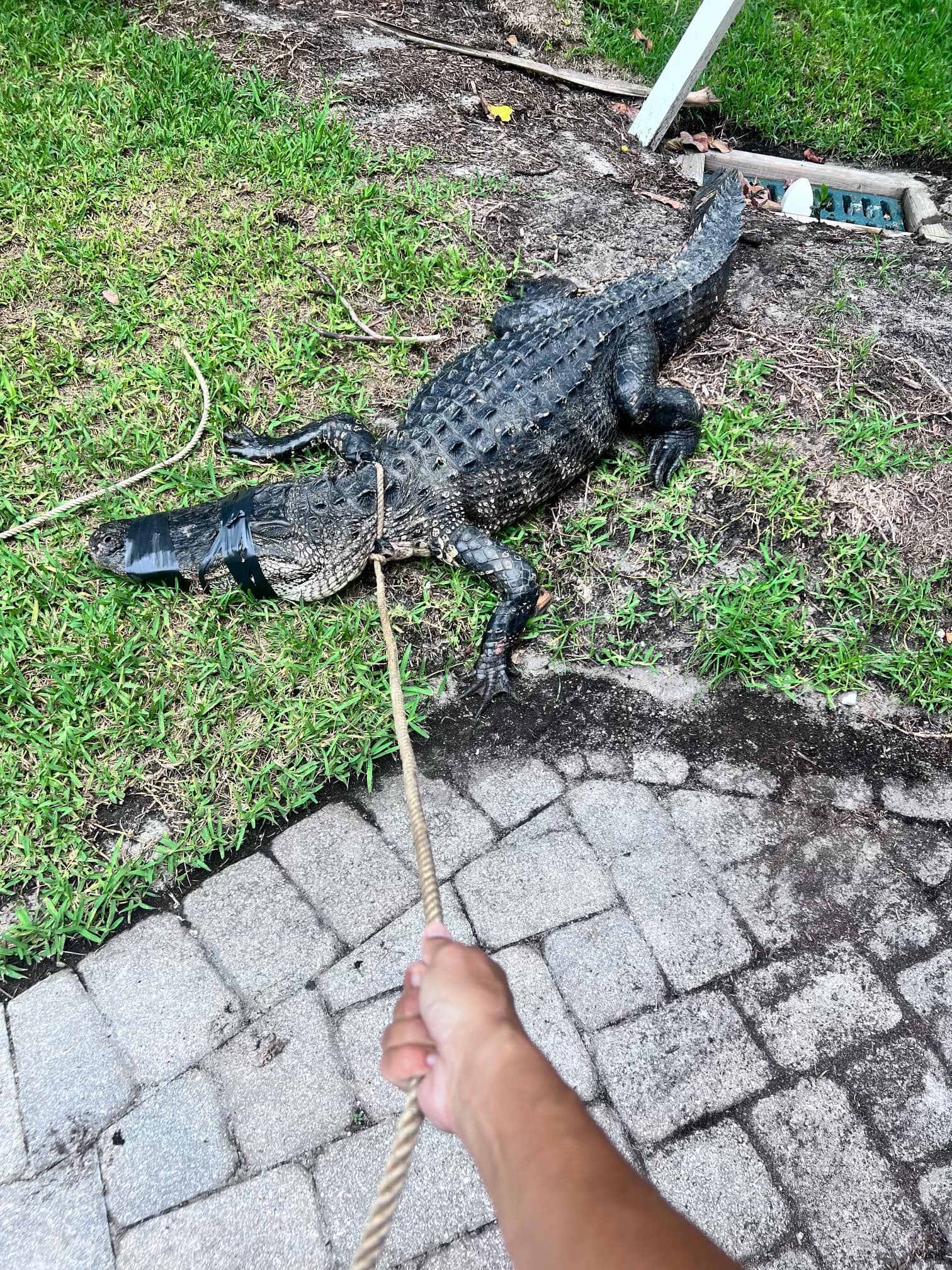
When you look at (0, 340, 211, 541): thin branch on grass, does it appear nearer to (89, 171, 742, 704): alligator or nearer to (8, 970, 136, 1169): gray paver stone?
(89, 171, 742, 704): alligator

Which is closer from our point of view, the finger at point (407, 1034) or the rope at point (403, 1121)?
the rope at point (403, 1121)

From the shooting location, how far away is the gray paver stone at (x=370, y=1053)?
6.77 ft

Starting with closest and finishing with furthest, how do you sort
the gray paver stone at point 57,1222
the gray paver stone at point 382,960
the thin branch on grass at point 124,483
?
the gray paver stone at point 57,1222
the gray paver stone at point 382,960
the thin branch on grass at point 124,483

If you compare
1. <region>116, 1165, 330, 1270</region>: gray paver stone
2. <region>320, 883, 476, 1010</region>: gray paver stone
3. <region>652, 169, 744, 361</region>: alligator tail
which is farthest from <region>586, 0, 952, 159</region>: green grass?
<region>116, 1165, 330, 1270</region>: gray paver stone

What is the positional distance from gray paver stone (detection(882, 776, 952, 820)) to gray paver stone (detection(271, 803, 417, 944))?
1611 mm

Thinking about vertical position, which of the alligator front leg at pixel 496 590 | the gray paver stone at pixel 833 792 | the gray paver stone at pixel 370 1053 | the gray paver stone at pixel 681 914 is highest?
the alligator front leg at pixel 496 590

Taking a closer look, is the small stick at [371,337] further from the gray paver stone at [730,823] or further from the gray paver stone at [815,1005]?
the gray paver stone at [815,1005]

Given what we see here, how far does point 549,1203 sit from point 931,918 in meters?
2.06

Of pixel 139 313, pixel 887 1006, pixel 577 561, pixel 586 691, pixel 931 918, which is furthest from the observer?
pixel 139 313

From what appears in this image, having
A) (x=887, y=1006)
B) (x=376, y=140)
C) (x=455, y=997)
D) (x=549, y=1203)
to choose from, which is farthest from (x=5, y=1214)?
(x=376, y=140)

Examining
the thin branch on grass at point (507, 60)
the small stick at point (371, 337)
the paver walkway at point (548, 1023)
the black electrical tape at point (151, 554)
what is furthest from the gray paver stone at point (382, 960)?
the thin branch on grass at point (507, 60)

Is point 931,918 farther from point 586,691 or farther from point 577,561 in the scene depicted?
point 577,561

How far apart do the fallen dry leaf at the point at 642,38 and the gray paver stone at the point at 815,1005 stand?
5607 mm

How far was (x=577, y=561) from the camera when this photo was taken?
3.21 m
